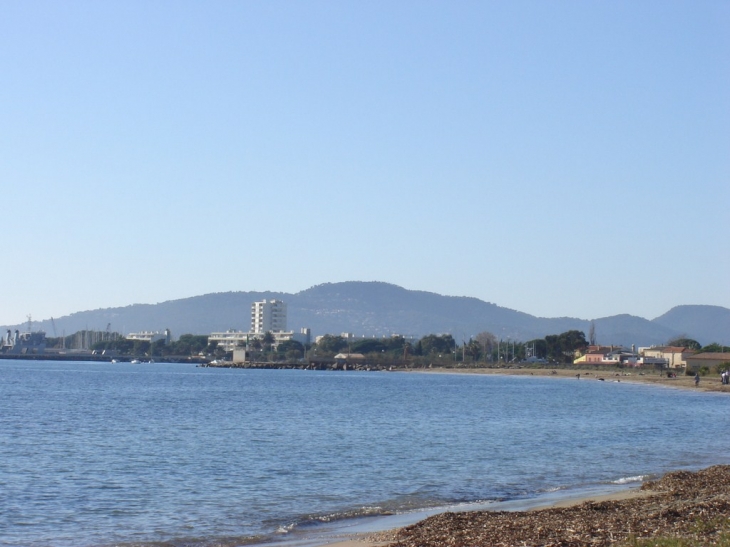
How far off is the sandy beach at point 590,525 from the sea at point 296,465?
2.46 m

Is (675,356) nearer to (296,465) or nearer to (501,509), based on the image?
(296,465)

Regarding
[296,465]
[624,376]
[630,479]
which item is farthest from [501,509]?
[624,376]

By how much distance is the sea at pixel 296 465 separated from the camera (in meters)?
20.4

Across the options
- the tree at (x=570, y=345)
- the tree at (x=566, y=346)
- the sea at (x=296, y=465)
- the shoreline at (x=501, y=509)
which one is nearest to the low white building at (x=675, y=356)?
the tree at (x=570, y=345)

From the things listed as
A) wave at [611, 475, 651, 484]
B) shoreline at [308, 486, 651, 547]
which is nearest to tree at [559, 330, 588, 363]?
wave at [611, 475, 651, 484]

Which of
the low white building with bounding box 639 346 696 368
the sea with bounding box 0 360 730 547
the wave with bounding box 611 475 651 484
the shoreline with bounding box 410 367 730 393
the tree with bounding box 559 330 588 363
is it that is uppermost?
the tree with bounding box 559 330 588 363

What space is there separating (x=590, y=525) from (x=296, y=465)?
1622 centimetres

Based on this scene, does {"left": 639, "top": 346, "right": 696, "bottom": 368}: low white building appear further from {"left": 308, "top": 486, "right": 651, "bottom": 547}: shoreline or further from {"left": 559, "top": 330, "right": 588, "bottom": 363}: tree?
{"left": 308, "top": 486, "right": 651, "bottom": 547}: shoreline

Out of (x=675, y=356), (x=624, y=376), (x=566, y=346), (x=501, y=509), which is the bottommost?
(x=501, y=509)

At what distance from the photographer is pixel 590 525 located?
15406mm

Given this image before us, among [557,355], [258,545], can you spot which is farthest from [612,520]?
[557,355]

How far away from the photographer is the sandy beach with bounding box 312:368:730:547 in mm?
13977

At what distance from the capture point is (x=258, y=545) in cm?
1802

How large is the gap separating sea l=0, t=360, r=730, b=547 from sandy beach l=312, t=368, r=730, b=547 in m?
2.46
